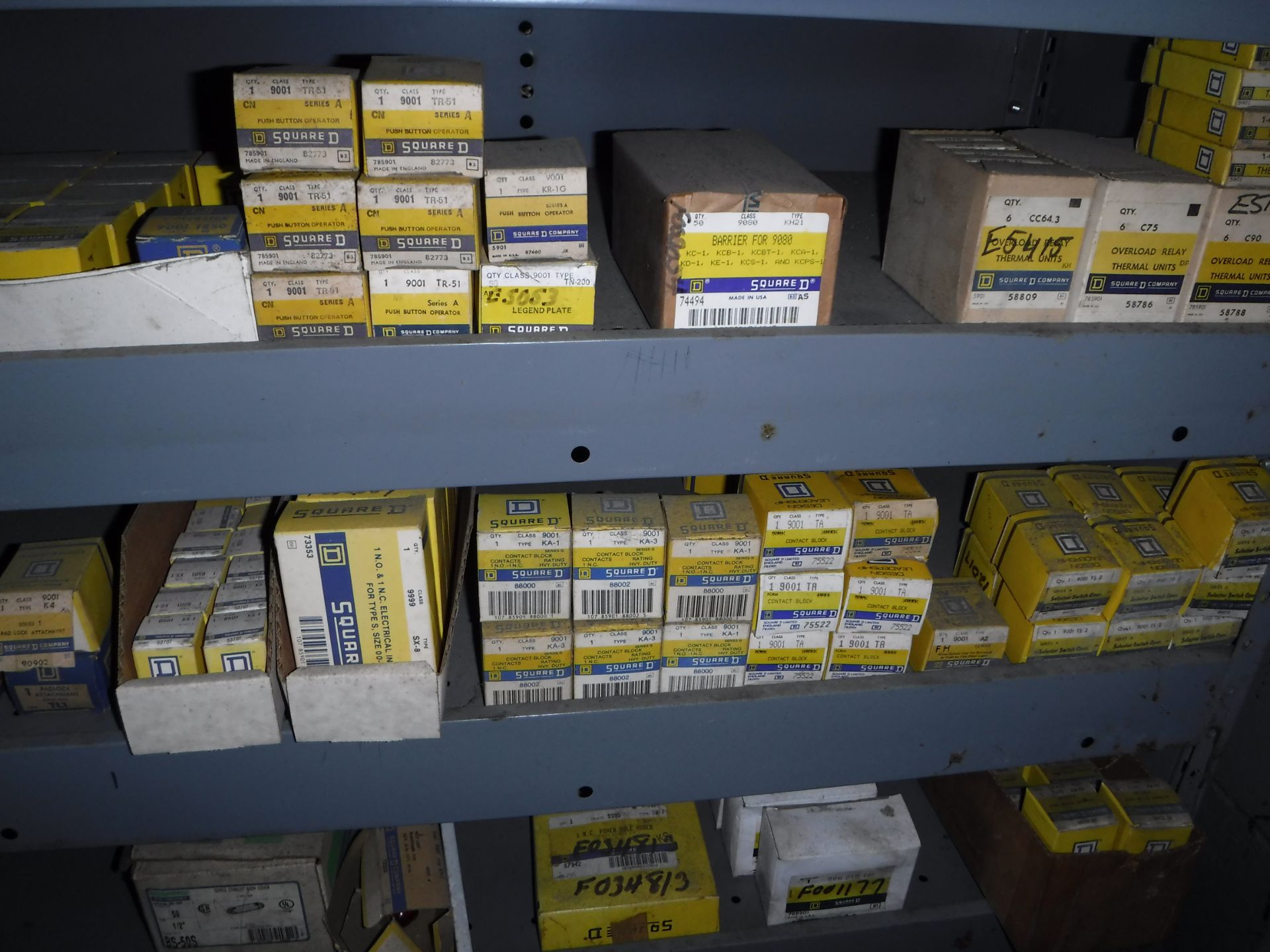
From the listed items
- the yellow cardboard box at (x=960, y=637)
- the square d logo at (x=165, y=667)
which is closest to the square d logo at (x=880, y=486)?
the yellow cardboard box at (x=960, y=637)

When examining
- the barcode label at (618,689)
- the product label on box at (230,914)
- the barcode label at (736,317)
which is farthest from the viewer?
the product label on box at (230,914)

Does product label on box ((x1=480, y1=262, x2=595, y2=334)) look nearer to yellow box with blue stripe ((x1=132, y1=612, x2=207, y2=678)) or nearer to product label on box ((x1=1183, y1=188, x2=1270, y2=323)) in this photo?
yellow box with blue stripe ((x1=132, y1=612, x2=207, y2=678))

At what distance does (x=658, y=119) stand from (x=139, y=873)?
131cm

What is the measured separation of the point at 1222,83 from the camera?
0.97 meters

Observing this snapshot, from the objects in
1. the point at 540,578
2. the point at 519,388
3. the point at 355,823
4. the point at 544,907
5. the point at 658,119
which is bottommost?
the point at 544,907

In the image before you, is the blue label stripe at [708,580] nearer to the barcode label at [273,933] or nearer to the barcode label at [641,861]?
the barcode label at [641,861]

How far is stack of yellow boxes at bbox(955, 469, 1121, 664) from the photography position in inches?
46.0

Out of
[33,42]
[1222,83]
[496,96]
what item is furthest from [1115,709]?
[33,42]

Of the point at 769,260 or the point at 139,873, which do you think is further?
the point at 139,873

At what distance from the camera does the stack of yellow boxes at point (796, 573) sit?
111cm

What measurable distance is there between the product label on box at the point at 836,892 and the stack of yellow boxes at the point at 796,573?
0.38 m

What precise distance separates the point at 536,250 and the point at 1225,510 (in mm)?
913

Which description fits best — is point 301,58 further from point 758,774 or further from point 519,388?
point 758,774

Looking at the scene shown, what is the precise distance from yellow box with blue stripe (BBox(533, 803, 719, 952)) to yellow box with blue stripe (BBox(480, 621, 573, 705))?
11.3 inches
